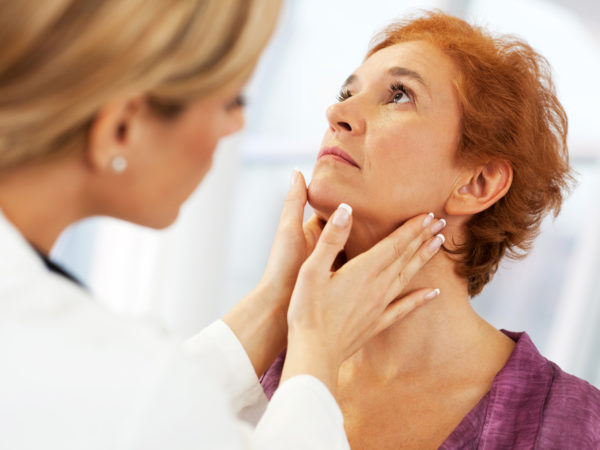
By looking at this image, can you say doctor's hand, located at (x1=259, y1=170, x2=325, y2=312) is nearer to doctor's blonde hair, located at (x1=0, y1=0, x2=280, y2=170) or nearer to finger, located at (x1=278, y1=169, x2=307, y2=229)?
finger, located at (x1=278, y1=169, x2=307, y2=229)

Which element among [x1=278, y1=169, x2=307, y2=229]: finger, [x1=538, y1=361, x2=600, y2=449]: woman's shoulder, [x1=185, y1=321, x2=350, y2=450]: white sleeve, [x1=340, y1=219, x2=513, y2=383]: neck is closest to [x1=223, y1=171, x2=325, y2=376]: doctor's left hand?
[x1=278, y1=169, x2=307, y2=229]: finger

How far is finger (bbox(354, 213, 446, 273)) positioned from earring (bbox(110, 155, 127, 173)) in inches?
23.4

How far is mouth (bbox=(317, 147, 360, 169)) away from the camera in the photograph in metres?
1.46

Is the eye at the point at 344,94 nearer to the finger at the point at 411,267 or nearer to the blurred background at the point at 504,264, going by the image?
the blurred background at the point at 504,264

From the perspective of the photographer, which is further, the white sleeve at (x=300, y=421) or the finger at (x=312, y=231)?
the finger at (x=312, y=231)

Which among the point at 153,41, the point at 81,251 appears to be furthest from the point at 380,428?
the point at 81,251

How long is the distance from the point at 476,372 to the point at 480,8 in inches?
99.0

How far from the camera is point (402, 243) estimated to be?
1.40 meters

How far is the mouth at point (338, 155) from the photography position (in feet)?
4.78

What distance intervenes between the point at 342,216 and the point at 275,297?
25cm

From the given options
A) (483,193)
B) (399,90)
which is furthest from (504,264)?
(399,90)

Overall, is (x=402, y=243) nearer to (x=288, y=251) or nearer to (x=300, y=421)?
(x=288, y=251)

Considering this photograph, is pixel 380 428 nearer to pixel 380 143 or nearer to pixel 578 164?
pixel 380 143

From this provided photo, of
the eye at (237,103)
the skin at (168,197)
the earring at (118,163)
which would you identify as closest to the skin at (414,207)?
the skin at (168,197)
